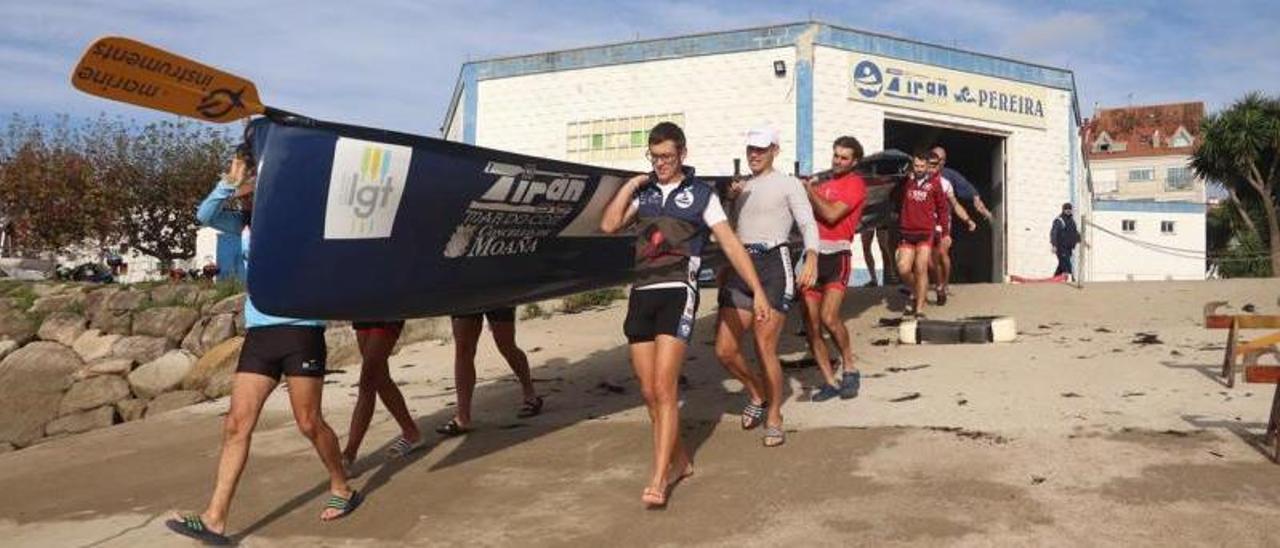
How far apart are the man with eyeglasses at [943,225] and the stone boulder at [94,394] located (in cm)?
1151

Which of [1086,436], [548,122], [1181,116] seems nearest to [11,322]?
[548,122]

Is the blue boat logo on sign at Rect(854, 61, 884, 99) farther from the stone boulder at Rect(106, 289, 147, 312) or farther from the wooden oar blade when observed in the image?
the wooden oar blade

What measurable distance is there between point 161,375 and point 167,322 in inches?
98.9

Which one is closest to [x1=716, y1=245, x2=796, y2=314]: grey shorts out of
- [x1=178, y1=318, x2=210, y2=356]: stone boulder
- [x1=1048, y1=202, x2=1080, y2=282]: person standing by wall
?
[x1=1048, y1=202, x2=1080, y2=282]: person standing by wall

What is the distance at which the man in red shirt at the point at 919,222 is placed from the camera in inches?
339

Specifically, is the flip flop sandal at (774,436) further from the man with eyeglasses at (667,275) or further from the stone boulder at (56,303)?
the stone boulder at (56,303)

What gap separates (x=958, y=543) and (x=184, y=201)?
2485 cm

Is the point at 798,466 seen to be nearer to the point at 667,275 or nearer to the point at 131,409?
the point at 667,275

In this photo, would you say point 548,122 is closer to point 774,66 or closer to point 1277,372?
point 774,66

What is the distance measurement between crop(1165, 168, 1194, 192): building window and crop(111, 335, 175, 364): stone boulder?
66.0 meters

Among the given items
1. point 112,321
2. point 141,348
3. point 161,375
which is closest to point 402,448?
point 161,375

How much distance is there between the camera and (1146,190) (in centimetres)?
6419

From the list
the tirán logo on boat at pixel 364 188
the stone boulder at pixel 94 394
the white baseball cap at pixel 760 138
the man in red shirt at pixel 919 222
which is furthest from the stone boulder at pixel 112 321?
the white baseball cap at pixel 760 138

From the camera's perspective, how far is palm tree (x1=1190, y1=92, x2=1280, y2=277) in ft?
108
